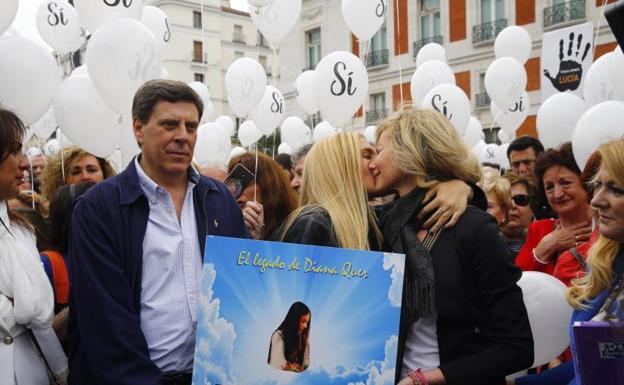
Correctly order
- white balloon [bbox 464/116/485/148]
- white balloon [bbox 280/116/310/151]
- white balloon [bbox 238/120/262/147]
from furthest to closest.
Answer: white balloon [bbox 280/116/310/151], white balloon [bbox 238/120/262/147], white balloon [bbox 464/116/485/148]

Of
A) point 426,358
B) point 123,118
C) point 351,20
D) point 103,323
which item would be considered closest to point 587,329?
point 426,358

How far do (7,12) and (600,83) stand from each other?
Result: 193 inches

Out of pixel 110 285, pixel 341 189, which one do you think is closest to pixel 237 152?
pixel 341 189

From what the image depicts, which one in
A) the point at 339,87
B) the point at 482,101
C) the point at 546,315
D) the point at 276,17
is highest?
the point at 482,101

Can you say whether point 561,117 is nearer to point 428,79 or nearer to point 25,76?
point 428,79

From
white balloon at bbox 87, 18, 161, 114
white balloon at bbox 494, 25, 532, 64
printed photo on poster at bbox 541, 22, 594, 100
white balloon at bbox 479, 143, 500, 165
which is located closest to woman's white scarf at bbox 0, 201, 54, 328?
white balloon at bbox 87, 18, 161, 114

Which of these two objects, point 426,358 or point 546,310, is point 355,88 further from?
point 426,358

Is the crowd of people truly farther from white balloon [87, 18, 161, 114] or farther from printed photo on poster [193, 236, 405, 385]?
white balloon [87, 18, 161, 114]

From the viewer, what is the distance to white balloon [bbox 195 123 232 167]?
8984 millimetres

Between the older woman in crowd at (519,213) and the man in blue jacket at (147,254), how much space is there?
9.64 ft

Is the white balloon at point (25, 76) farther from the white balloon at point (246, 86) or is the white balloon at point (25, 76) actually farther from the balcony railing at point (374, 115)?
the balcony railing at point (374, 115)

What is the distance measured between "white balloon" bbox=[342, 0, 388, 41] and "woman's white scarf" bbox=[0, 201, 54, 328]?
6074 millimetres

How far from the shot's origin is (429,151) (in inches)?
89.7

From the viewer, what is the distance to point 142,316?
2201 mm
